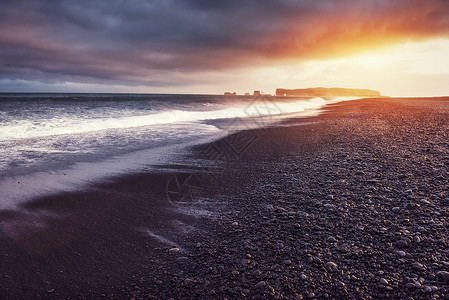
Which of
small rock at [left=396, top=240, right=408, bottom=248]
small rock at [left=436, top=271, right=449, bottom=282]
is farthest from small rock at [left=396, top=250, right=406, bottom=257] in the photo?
small rock at [left=436, top=271, right=449, bottom=282]

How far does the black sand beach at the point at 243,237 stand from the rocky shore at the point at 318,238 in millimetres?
16

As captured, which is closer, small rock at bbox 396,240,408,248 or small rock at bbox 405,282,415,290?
small rock at bbox 405,282,415,290

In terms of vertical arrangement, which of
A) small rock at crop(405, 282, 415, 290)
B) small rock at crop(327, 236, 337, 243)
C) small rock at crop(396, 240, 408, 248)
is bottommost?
small rock at crop(405, 282, 415, 290)

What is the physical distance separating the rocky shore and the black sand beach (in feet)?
0.05

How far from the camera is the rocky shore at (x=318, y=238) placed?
2887 mm

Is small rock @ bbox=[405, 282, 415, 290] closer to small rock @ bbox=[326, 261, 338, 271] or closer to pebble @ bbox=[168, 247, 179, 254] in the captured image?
small rock @ bbox=[326, 261, 338, 271]

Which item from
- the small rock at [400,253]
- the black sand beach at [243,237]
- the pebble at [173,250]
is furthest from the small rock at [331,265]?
the pebble at [173,250]

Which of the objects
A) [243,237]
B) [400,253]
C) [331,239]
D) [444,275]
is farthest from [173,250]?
[444,275]

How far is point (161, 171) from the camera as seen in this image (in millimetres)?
7645

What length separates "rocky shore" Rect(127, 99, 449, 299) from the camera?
2.89 m

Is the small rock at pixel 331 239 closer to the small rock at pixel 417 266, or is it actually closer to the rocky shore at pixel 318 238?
the rocky shore at pixel 318 238

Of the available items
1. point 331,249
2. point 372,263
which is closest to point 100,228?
point 331,249

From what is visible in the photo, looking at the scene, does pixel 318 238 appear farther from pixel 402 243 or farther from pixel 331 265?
pixel 402 243

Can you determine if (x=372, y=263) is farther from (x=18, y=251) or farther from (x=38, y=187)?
(x=38, y=187)
